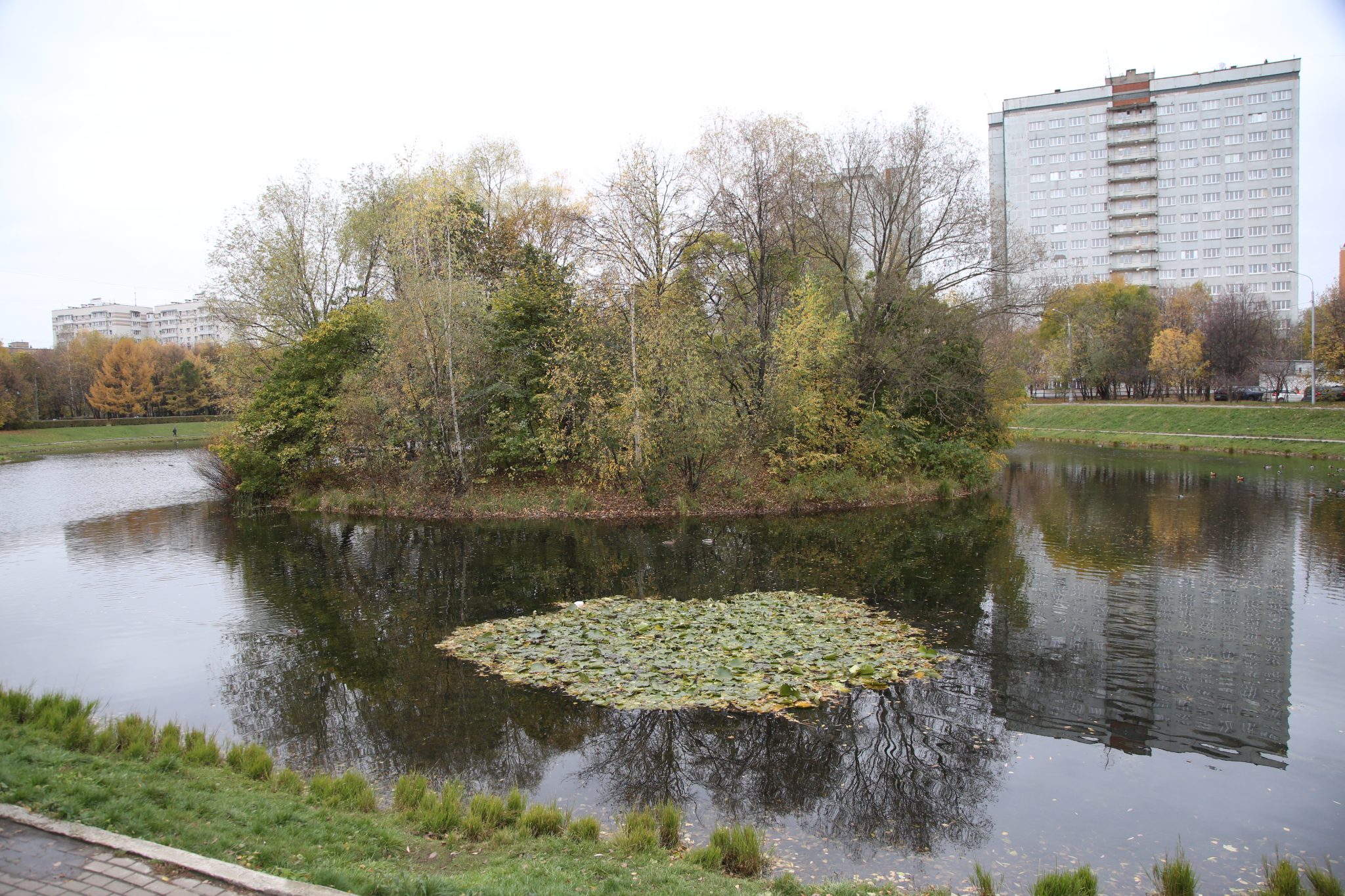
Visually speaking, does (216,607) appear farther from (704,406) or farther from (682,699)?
(704,406)

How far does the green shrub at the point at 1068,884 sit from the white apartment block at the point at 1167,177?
90009 millimetres

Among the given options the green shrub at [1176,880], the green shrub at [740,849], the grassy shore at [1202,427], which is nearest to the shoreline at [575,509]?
the grassy shore at [1202,427]

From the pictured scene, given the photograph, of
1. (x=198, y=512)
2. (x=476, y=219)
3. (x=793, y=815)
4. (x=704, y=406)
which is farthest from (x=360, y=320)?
(x=793, y=815)

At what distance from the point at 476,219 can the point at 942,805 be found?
30102 mm

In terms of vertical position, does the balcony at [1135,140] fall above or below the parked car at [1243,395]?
above

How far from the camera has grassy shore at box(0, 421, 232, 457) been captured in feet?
189

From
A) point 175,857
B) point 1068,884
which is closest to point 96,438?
point 175,857

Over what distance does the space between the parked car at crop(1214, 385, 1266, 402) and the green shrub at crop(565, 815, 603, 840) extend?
213 ft

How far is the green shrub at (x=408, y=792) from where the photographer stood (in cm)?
695

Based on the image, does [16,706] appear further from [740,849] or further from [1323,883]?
[1323,883]

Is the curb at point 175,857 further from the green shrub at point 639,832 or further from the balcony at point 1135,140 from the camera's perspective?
the balcony at point 1135,140

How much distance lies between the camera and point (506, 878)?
5.32m

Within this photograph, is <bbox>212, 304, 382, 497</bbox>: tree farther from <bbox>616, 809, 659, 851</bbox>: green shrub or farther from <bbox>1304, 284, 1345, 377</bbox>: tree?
<bbox>1304, 284, 1345, 377</bbox>: tree

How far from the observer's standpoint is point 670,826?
6.59 metres
